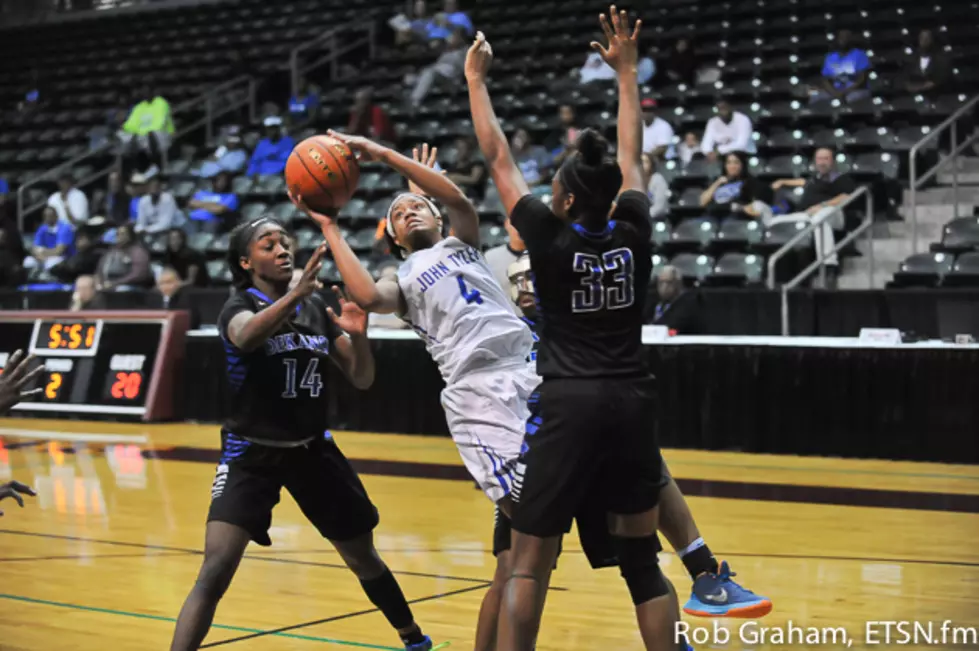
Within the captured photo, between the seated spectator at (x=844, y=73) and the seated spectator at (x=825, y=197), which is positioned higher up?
the seated spectator at (x=844, y=73)

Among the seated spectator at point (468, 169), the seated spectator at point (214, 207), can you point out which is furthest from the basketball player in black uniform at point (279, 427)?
the seated spectator at point (214, 207)

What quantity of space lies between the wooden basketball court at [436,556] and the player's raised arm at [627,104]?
1.92 meters

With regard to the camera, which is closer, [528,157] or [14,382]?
[14,382]

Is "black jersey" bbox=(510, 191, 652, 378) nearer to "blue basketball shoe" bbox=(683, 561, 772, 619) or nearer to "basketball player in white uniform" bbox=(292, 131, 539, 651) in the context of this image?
"basketball player in white uniform" bbox=(292, 131, 539, 651)

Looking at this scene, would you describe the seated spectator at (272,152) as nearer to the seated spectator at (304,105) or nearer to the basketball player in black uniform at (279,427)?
the seated spectator at (304,105)

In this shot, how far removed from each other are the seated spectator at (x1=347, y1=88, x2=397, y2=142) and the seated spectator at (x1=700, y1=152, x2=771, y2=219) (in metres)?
5.02

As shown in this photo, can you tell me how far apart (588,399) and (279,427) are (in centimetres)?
129

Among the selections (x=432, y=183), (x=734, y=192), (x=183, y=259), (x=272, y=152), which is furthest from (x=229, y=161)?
(x=432, y=183)

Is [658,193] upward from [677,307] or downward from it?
upward

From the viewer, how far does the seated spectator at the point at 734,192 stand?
13.3 meters

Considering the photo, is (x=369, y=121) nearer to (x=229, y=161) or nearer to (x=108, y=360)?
(x=229, y=161)

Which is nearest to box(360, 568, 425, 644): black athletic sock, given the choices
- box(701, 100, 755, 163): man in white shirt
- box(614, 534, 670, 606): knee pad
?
box(614, 534, 670, 606): knee pad

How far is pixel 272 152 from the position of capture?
59.6ft

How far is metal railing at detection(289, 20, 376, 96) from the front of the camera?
21.0 metres
